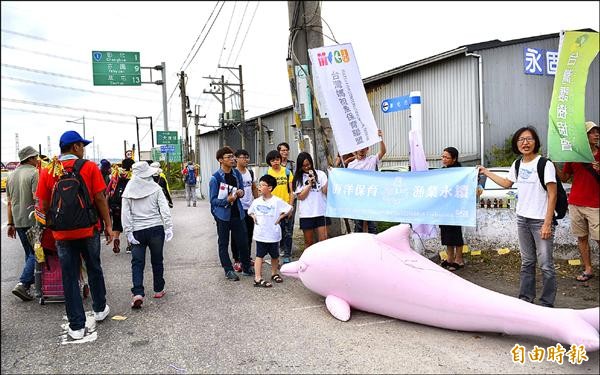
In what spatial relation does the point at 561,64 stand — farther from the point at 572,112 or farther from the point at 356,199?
the point at 356,199

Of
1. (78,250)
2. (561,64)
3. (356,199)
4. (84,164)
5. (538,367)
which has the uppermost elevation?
(561,64)

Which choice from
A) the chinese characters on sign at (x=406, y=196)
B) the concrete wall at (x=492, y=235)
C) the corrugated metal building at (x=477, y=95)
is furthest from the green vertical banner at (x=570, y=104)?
the corrugated metal building at (x=477, y=95)

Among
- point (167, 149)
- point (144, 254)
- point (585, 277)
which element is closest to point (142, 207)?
point (144, 254)

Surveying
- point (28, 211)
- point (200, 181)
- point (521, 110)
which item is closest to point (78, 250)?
point (28, 211)

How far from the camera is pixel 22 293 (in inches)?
197

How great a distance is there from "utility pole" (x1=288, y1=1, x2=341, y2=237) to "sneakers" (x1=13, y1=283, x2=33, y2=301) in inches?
178

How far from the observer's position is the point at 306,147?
24.1 feet

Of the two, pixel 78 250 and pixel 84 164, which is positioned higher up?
pixel 84 164

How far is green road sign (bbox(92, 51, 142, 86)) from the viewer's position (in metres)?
15.3

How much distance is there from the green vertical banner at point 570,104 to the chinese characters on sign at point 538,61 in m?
5.87

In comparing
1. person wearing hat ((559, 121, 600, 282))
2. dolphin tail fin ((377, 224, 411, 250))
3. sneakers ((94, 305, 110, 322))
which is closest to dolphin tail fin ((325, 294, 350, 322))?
dolphin tail fin ((377, 224, 411, 250))

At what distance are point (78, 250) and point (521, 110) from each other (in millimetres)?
8960

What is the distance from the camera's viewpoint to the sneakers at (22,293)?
16.4 feet

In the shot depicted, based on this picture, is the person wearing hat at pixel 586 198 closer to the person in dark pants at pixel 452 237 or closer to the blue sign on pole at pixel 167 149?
the person in dark pants at pixel 452 237
